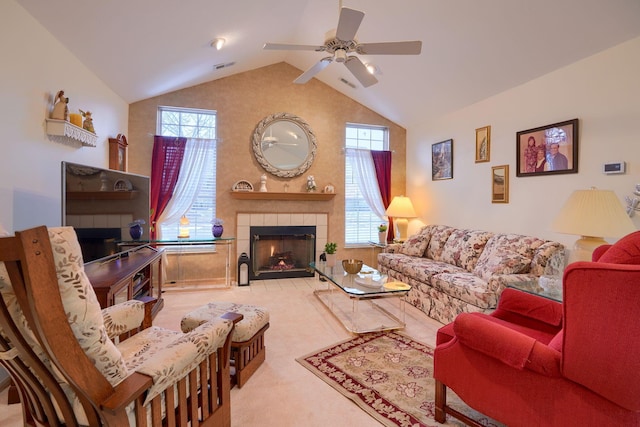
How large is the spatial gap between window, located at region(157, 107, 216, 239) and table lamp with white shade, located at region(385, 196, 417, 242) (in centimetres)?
286

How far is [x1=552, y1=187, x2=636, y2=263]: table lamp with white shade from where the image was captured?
2.18 metres

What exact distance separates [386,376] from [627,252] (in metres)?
1.57

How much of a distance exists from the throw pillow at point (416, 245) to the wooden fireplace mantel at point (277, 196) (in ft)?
4.60

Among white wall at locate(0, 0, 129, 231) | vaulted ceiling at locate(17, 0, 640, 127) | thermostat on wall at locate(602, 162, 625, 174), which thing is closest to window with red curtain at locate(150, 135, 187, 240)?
vaulted ceiling at locate(17, 0, 640, 127)

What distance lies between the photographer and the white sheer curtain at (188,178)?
454 cm

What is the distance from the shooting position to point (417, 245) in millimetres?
4504

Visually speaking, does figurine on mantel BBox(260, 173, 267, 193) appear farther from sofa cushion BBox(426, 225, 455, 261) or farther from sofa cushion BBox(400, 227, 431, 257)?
sofa cushion BBox(426, 225, 455, 261)

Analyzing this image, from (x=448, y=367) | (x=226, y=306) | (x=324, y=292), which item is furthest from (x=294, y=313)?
(x=448, y=367)

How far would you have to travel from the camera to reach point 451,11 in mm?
2951

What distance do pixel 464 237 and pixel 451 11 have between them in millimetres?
2530

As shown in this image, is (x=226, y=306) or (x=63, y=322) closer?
(x=63, y=322)

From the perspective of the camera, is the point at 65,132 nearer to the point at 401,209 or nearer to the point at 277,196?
the point at 277,196

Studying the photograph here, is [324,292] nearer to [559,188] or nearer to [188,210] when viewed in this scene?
[188,210]

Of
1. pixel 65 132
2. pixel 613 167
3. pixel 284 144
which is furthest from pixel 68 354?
pixel 284 144
